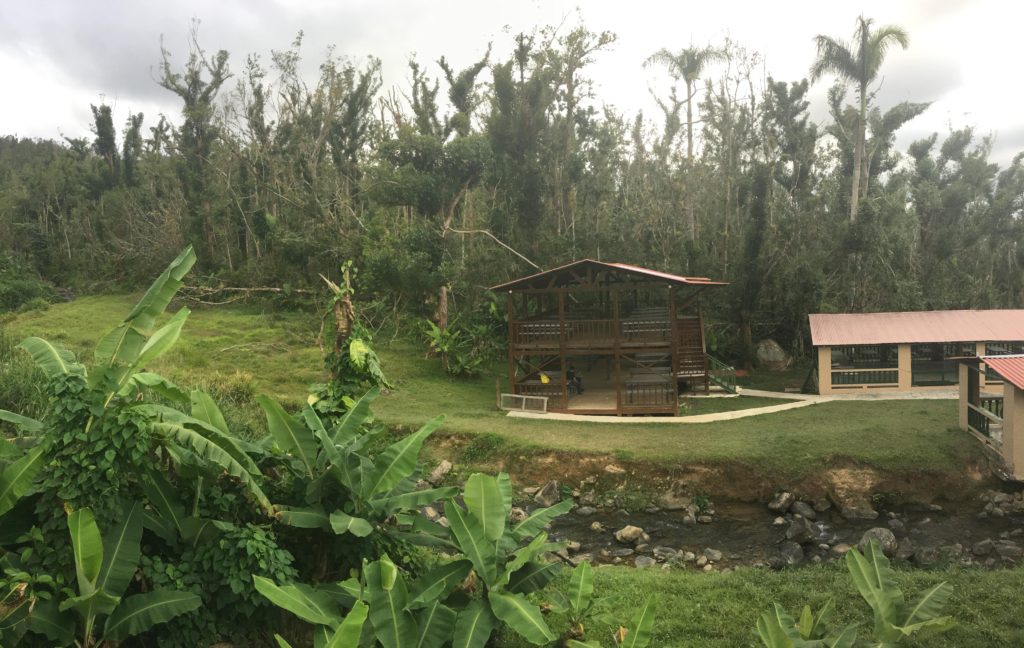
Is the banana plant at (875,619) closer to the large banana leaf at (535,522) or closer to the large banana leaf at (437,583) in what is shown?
the large banana leaf at (535,522)

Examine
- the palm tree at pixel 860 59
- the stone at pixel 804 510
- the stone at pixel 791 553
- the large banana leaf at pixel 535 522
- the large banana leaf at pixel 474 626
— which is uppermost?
the palm tree at pixel 860 59

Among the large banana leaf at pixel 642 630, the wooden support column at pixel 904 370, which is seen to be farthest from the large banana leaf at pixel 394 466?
the wooden support column at pixel 904 370

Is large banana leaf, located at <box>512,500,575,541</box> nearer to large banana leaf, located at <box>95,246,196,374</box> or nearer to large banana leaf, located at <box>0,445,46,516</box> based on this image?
large banana leaf, located at <box>95,246,196,374</box>

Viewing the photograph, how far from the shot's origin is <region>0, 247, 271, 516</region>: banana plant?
4.80 metres

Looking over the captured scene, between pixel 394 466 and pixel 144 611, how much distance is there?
231 cm

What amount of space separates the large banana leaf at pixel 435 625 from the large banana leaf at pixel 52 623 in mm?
2588

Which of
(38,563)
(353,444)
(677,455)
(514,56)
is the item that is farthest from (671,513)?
(514,56)

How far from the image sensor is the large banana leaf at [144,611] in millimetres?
4617

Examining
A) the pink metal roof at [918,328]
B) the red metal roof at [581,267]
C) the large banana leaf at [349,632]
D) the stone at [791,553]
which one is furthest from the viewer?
the pink metal roof at [918,328]

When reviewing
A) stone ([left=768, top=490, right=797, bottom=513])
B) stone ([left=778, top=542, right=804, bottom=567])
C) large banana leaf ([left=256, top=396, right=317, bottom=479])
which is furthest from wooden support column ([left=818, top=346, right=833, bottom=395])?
large banana leaf ([left=256, top=396, right=317, bottom=479])

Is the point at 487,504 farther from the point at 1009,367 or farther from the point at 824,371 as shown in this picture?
the point at 824,371

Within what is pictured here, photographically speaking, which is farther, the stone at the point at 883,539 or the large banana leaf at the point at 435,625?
the stone at the point at 883,539

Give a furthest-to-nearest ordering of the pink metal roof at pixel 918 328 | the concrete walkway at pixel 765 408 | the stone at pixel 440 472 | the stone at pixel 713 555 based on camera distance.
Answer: the pink metal roof at pixel 918 328 < the concrete walkway at pixel 765 408 < the stone at pixel 440 472 < the stone at pixel 713 555

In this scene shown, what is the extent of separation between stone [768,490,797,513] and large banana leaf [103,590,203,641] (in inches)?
441
